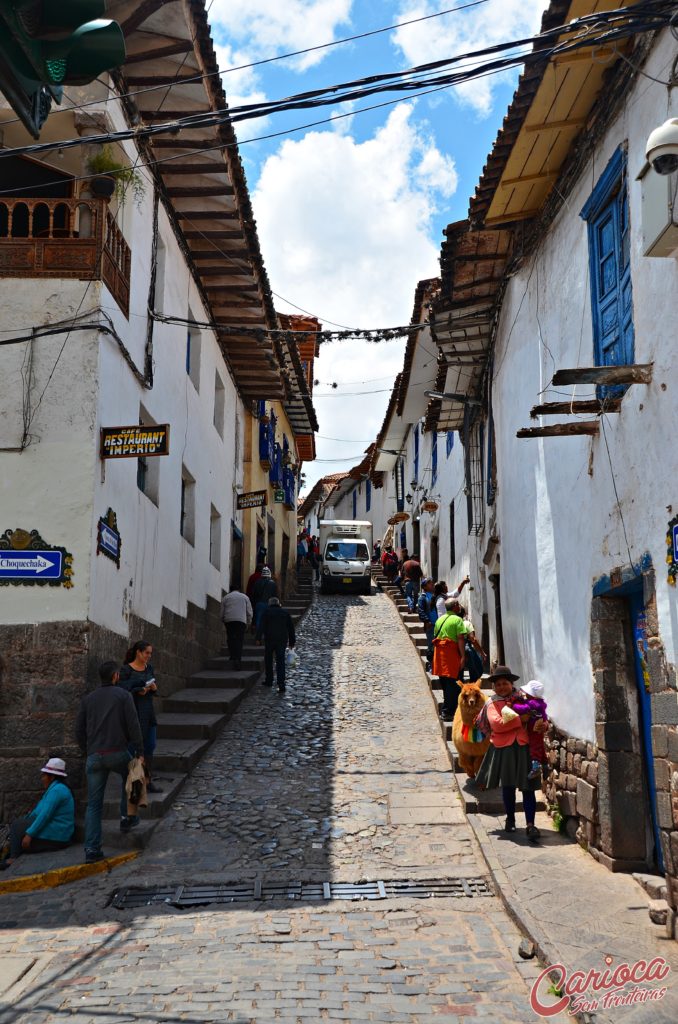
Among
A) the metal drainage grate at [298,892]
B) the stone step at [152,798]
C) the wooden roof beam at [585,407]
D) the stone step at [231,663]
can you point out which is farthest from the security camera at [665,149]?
the stone step at [231,663]

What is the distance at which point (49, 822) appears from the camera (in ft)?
25.8

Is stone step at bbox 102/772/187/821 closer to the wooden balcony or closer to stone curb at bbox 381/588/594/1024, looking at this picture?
stone curb at bbox 381/588/594/1024

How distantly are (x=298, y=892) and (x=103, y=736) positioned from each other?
6.75 feet

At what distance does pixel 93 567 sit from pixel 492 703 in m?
3.95

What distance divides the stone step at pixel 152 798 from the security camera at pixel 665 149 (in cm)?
666

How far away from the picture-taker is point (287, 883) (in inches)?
280

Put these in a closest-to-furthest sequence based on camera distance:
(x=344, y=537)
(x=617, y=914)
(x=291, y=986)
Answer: (x=291, y=986) < (x=617, y=914) < (x=344, y=537)

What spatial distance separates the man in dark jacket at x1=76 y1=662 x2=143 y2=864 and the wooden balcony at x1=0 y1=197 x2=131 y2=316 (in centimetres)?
412

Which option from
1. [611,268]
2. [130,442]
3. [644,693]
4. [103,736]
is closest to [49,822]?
[103,736]

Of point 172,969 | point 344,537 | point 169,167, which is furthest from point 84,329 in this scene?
point 344,537

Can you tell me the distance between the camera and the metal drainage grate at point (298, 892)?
6793 millimetres

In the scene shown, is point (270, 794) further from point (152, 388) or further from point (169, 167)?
point (169, 167)

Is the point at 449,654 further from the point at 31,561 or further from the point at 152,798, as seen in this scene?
the point at 31,561

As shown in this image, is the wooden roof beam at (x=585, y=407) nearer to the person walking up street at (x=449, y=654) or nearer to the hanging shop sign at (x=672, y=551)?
the hanging shop sign at (x=672, y=551)
